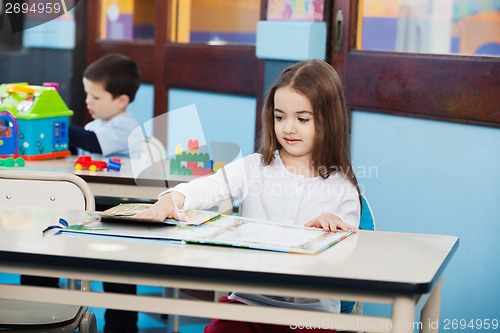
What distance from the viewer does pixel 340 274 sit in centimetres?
146

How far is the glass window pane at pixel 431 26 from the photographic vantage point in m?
2.79

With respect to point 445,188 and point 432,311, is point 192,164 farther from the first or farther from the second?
point 432,311

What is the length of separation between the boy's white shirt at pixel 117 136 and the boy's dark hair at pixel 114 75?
15cm

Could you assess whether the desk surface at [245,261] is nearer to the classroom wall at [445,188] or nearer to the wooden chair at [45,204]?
the wooden chair at [45,204]

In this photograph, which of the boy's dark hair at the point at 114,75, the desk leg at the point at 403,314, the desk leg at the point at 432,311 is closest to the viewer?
the desk leg at the point at 403,314

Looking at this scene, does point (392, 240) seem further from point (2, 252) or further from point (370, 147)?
point (370, 147)

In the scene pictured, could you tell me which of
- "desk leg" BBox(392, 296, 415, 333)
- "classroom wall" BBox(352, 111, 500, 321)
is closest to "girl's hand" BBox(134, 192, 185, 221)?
"desk leg" BBox(392, 296, 415, 333)

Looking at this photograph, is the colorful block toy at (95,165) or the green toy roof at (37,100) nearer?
the colorful block toy at (95,165)

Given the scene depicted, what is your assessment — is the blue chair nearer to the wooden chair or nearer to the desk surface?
the desk surface

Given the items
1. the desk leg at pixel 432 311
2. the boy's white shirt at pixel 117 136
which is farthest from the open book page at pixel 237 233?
the boy's white shirt at pixel 117 136

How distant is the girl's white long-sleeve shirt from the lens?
2.16 m

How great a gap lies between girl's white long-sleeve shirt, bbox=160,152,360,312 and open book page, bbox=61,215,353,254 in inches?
10.1

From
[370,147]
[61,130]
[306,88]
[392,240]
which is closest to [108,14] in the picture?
[61,130]

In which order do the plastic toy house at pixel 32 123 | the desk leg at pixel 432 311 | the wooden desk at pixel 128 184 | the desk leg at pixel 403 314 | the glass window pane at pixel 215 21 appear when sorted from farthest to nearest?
the glass window pane at pixel 215 21, the plastic toy house at pixel 32 123, the wooden desk at pixel 128 184, the desk leg at pixel 432 311, the desk leg at pixel 403 314
